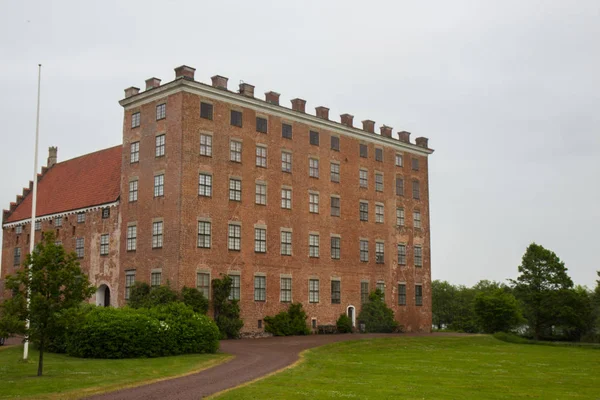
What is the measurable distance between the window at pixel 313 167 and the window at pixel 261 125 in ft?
16.2

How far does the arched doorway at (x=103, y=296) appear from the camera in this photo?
4759 centimetres

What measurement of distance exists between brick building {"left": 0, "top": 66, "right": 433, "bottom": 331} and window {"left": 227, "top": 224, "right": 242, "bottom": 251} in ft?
0.27

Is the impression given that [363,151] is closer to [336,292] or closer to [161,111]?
[336,292]

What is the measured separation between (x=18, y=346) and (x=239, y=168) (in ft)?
58.1

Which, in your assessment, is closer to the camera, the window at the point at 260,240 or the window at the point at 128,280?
the window at the point at 128,280

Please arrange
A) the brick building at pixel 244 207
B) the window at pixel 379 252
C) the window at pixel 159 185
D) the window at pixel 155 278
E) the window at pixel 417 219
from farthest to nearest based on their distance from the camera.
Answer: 1. the window at pixel 417 219
2. the window at pixel 379 252
3. the window at pixel 159 185
4. the brick building at pixel 244 207
5. the window at pixel 155 278

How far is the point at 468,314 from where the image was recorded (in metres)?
109

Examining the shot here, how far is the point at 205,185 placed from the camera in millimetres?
44469

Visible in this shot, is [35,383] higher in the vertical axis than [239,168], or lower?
lower

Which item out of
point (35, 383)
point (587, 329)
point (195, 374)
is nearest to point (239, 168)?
point (195, 374)

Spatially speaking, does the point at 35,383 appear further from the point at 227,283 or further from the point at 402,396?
the point at 227,283

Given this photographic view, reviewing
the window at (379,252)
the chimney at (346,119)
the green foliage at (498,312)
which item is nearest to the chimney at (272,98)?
the chimney at (346,119)

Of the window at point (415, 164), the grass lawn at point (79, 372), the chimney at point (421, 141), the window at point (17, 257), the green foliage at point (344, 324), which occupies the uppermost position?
the chimney at point (421, 141)

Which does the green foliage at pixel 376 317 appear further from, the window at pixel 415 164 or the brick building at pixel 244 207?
the window at pixel 415 164
